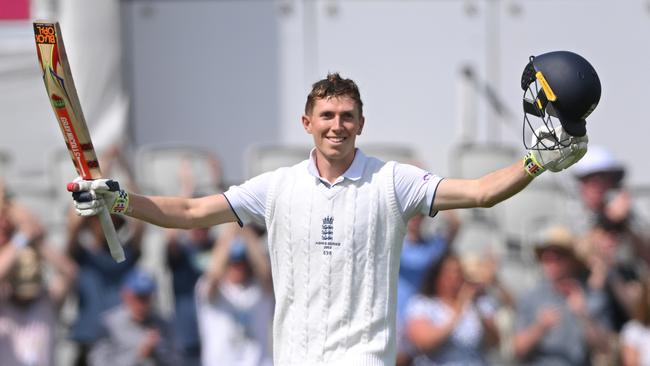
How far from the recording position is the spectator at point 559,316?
28.6 ft

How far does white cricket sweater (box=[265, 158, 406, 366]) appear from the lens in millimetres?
5270

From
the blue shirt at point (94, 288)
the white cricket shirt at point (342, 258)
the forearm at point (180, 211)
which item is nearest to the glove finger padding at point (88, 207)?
the forearm at point (180, 211)

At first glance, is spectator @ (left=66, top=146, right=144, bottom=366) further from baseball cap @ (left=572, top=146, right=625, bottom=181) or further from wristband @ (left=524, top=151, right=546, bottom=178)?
wristband @ (left=524, top=151, right=546, bottom=178)

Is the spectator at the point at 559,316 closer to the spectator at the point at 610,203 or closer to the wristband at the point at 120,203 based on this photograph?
the spectator at the point at 610,203

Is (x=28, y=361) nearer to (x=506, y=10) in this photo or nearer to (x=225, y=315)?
(x=225, y=315)

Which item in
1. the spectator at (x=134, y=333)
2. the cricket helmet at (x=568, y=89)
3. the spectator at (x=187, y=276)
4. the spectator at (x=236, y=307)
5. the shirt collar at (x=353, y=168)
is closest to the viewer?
the cricket helmet at (x=568, y=89)

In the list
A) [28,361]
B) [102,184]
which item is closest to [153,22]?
[28,361]

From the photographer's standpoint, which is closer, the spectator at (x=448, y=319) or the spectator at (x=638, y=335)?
the spectator at (x=448, y=319)

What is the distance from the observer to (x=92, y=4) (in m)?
10.7

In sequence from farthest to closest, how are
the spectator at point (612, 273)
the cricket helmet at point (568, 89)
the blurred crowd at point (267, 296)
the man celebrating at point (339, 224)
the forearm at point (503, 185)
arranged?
the spectator at point (612, 273) < the blurred crowd at point (267, 296) < the man celebrating at point (339, 224) < the forearm at point (503, 185) < the cricket helmet at point (568, 89)

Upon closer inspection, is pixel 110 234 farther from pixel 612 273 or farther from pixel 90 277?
pixel 612 273

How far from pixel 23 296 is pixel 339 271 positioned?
3988 mm

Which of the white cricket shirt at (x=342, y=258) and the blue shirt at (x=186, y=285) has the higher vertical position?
the white cricket shirt at (x=342, y=258)

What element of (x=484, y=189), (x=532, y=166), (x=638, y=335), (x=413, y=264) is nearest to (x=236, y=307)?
(x=413, y=264)
